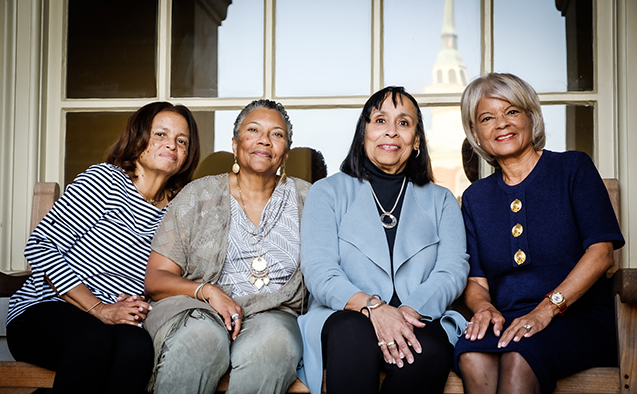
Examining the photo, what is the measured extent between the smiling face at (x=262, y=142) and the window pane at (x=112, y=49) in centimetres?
81

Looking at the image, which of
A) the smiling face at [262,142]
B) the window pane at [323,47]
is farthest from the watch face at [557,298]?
the window pane at [323,47]

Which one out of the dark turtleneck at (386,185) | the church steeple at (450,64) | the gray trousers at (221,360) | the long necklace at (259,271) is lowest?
the gray trousers at (221,360)

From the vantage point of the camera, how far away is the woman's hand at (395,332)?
6.09 ft

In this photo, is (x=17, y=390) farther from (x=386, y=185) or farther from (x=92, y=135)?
(x=386, y=185)

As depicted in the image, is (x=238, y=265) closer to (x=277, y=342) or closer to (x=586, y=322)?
(x=277, y=342)

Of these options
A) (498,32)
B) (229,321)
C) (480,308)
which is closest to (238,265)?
(229,321)

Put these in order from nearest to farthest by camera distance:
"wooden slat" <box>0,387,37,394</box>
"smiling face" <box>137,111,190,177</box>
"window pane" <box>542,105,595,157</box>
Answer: "wooden slat" <box>0,387,37,394</box>
"smiling face" <box>137,111,190,177</box>
"window pane" <box>542,105,595,157</box>

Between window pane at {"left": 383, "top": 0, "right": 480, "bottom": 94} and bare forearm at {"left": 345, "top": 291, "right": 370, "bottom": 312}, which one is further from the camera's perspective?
window pane at {"left": 383, "top": 0, "right": 480, "bottom": 94}

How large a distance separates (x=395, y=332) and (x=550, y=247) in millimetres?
703

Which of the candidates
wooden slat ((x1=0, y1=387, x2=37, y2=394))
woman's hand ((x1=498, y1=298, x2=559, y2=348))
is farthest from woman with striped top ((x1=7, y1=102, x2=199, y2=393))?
woman's hand ((x1=498, y1=298, x2=559, y2=348))

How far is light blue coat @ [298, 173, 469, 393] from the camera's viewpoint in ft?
6.72

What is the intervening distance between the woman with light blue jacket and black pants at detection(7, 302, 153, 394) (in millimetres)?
565

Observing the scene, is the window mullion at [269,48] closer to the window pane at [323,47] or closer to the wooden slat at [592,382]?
the window pane at [323,47]

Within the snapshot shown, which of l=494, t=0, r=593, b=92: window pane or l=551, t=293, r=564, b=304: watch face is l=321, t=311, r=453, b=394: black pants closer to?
l=551, t=293, r=564, b=304: watch face
